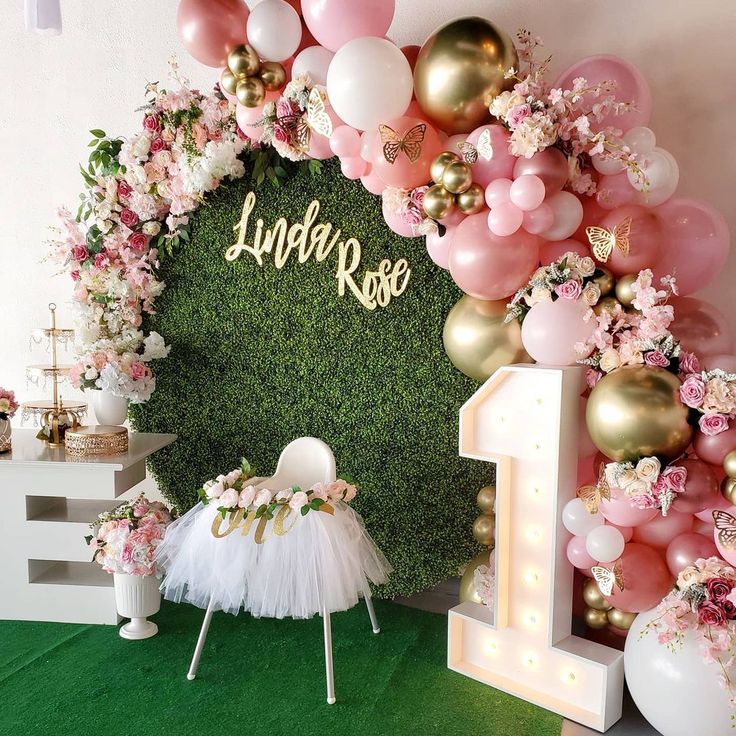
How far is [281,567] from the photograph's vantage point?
7.77ft

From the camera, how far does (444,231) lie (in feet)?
8.05

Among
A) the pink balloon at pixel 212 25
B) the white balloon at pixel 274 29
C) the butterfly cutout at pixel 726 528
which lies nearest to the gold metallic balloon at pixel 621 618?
the butterfly cutout at pixel 726 528

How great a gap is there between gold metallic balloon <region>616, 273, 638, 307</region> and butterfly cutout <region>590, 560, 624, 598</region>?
78 centimetres

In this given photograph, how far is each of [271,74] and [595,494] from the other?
175cm

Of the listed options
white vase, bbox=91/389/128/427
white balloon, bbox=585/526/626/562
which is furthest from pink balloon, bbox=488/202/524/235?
white vase, bbox=91/389/128/427

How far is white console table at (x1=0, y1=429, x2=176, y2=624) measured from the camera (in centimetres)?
288

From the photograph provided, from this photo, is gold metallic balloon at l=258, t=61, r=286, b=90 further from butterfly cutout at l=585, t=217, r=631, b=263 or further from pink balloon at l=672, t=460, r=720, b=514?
pink balloon at l=672, t=460, r=720, b=514

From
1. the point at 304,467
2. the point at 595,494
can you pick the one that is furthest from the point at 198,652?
the point at 595,494

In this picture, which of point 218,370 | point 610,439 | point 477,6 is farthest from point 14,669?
point 477,6

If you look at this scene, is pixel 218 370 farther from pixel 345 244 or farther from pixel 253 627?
pixel 253 627

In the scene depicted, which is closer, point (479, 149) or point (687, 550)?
point (687, 550)

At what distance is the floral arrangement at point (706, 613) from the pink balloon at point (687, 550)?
0.05 metres

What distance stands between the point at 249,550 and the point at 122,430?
3.10 ft

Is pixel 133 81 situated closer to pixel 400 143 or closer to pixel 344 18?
pixel 344 18
